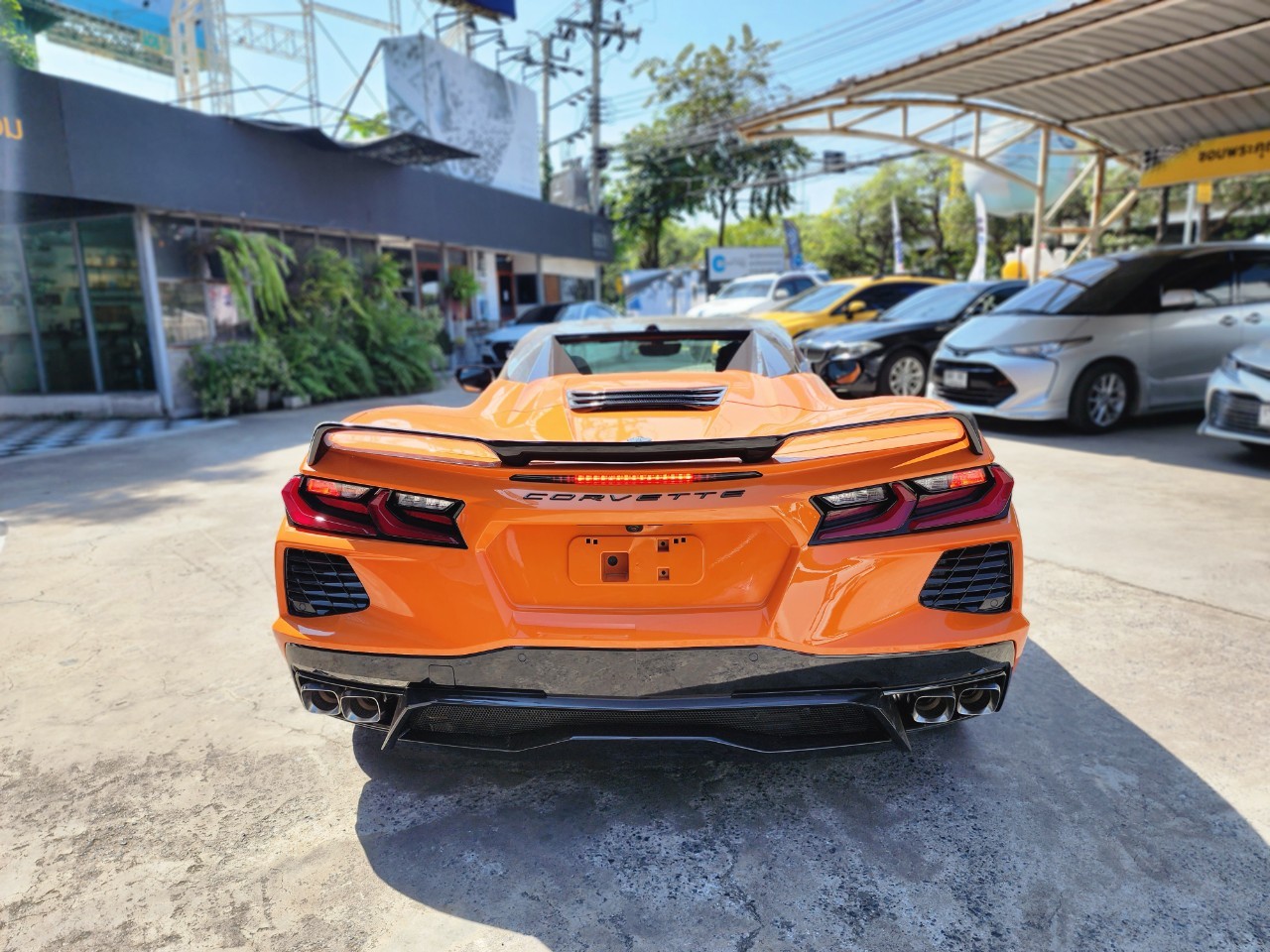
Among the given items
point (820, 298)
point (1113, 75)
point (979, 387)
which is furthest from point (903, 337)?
point (1113, 75)

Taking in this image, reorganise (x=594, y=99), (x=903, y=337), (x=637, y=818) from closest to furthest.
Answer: (x=637, y=818)
(x=903, y=337)
(x=594, y=99)

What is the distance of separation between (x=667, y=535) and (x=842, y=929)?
1.00 meters

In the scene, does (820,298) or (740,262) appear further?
(740,262)

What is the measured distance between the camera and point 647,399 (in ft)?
8.55

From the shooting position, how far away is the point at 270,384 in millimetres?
12719

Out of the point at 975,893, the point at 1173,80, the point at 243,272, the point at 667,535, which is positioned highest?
the point at 1173,80

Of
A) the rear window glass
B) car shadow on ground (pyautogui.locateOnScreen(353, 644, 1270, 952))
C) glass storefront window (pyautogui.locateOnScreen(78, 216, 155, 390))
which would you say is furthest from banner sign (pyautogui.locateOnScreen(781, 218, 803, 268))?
car shadow on ground (pyautogui.locateOnScreen(353, 644, 1270, 952))

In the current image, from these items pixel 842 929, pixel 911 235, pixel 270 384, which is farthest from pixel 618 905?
pixel 911 235

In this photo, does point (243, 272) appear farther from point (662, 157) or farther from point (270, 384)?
point (662, 157)

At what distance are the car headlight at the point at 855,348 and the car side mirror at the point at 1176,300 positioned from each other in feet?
9.53

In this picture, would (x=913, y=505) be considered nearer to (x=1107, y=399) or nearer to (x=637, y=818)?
(x=637, y=818)

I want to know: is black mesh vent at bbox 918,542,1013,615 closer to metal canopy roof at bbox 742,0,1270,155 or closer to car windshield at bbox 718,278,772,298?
metal canopy roof at bbox 742,0,1270,155

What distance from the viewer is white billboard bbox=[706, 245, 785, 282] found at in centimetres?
3145

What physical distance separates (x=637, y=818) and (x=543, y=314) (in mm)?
17903
